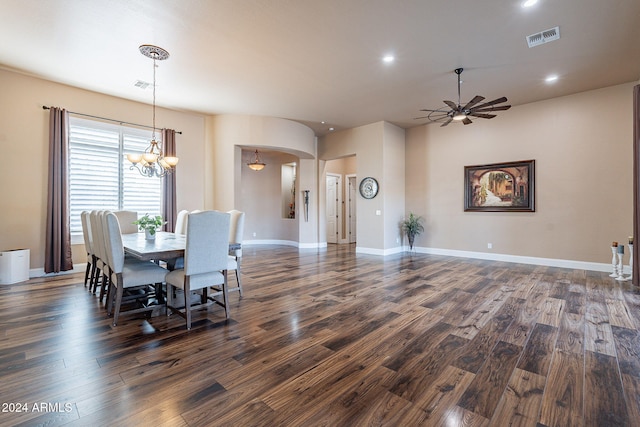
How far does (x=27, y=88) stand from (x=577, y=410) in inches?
304

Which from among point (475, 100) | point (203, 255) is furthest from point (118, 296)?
point (475, 100)

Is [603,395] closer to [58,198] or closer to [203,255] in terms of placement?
[203,255]

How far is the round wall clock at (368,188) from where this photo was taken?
736 centimetres

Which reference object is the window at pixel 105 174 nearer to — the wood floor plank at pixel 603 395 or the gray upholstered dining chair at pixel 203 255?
the gray upholstered dining chair at pixel 203 255

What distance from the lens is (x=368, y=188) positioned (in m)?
7.53

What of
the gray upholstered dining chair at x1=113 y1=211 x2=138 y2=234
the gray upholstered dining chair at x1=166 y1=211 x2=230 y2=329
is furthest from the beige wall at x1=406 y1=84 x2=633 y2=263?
the gray upholstered dining chair at x1=113 y1=211 x2=138 y2=234

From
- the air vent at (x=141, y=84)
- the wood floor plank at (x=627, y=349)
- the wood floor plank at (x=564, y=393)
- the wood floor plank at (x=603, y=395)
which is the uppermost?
the air vent at (x=141, y=84)

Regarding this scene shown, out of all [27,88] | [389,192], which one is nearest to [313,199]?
[389,192]

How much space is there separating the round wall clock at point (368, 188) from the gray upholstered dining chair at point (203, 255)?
5.00 m

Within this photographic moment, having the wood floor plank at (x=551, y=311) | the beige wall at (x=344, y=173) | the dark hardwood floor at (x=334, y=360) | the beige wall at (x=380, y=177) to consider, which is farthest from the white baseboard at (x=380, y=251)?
the wood floor plank at (x=551, y=311)

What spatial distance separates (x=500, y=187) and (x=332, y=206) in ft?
16.5

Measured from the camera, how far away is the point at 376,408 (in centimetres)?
166

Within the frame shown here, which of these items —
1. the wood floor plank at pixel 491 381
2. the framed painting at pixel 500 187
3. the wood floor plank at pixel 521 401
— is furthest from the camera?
the framed painting at pixel 500 187

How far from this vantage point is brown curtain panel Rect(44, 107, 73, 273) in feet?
15.8
